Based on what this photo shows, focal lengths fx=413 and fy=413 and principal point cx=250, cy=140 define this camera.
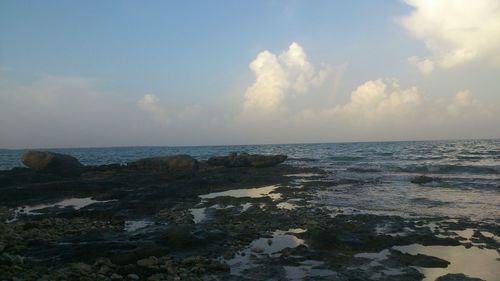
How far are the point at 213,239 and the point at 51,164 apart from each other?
1124 inches

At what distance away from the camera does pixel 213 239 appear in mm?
12391

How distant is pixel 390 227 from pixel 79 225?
11.1 meters

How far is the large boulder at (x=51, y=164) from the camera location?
118 ft

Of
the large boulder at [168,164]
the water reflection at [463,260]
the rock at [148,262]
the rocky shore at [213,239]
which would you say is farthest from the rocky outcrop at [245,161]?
the rock at [148,262]

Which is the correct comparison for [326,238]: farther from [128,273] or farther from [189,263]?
[128,273]

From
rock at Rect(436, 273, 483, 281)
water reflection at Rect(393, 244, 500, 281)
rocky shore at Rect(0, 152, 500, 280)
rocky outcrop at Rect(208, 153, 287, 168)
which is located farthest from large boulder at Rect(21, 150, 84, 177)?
rock at Rect(436, 273, 483, 281)

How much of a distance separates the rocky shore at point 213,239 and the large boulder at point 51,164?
1213 centimetres

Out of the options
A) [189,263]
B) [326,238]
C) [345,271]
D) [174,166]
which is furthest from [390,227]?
[174,166]

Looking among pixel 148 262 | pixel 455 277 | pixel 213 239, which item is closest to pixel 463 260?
pixel 455 277

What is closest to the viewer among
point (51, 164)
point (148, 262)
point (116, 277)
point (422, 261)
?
point (116, 277)

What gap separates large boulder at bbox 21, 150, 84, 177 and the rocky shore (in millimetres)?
12132

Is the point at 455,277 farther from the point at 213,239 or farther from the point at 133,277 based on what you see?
the point at 133,277

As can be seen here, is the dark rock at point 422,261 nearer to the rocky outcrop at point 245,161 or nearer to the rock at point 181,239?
the rock at point 181,239

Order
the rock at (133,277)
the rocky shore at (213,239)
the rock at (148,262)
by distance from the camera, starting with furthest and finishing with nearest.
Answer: the rock at (148,262) → the rocky shore at (213,239) → the rock at (133,277)
